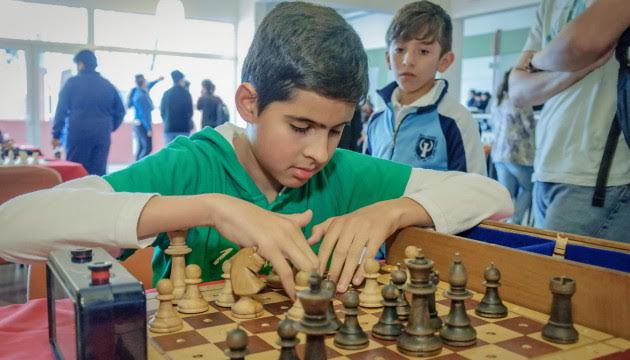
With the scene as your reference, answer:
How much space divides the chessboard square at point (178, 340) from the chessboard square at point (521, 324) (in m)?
0.50

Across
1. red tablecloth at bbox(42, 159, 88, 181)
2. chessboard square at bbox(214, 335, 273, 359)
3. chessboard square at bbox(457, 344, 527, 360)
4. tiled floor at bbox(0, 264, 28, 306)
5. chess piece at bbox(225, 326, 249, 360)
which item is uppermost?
chess piece at bbox(225, 326, 249, 360)

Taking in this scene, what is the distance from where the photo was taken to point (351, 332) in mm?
915

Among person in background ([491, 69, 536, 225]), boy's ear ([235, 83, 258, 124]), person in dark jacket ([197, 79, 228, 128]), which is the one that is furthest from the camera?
person in dark jacket ([197, 79, 228, 128])

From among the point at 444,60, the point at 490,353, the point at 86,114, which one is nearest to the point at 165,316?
the point at 490,353

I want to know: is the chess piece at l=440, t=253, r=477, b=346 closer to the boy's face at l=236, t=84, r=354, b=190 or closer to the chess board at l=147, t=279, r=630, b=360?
the chess board at l=147, t=279, r=630, b=360

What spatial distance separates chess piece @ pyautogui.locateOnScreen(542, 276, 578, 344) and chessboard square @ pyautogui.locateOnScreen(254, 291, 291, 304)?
0.48 meters

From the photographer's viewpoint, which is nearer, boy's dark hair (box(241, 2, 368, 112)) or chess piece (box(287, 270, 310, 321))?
chess piece (box(287, 270, 310, 321))

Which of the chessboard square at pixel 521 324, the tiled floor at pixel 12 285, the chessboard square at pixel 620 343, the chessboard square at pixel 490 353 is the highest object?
the chessboard square at pixel 620 343

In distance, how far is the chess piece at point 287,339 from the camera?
29.5 inches

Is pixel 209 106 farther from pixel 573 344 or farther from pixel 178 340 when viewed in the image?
pixel 573 344

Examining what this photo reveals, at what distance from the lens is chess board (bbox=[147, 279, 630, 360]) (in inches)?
34.6

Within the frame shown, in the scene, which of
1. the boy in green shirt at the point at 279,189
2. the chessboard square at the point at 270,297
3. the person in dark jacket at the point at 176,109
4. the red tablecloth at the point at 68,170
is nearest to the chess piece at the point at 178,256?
the boy in green shirt at the point at 279,189

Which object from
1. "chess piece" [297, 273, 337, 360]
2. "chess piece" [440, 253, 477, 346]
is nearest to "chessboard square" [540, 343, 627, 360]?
"chess piece" [440, 253, 477, 346]

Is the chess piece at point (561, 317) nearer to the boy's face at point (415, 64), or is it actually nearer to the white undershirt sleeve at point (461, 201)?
the white undershirt sleeve at point (461, 201)
